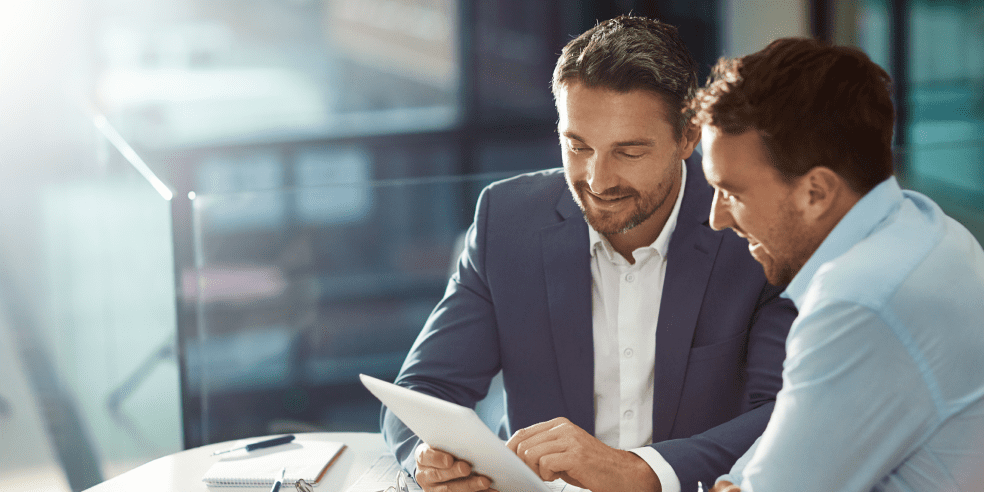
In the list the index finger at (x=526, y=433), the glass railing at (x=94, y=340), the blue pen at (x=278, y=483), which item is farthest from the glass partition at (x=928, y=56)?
the blue pen at (x=278, y=483)

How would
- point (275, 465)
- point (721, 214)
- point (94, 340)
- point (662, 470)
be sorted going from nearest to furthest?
point (721, 214) < point (662, 470) < point (275, 465) < point (94, 340)

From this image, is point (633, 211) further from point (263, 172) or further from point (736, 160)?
point (263, 172)

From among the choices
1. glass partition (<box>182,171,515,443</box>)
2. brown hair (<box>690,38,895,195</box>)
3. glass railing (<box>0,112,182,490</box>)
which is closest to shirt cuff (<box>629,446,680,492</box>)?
brown hair (<box>690,38,895,195</box>)

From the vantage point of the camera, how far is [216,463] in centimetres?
126

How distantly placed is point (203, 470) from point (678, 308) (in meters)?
0.80

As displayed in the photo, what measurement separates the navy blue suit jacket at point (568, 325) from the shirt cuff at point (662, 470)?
124 mm

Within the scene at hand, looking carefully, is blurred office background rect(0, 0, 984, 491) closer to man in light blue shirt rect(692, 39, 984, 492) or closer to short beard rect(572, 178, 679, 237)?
short beard rect(572, 178, 679, 237)

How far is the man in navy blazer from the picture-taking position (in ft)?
4.35

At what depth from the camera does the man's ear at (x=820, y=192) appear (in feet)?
2.88

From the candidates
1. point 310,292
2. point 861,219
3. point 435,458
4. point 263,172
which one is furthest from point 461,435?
point 263,172

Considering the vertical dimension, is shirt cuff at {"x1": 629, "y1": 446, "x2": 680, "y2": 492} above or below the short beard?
below

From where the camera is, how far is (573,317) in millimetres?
1420

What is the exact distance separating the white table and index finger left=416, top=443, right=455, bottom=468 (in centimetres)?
14

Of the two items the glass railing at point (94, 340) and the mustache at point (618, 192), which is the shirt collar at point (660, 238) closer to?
the mustache at point (618, 192)
